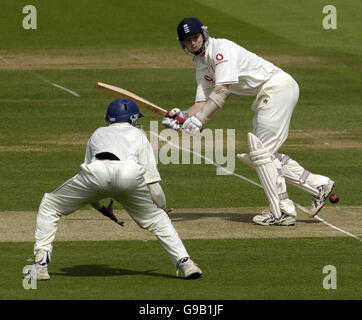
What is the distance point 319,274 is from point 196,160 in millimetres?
7168

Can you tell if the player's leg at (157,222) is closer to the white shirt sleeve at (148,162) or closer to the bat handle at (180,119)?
the white shirt sleeve at (148,162)

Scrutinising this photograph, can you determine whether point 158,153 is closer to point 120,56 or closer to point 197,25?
point 197,25

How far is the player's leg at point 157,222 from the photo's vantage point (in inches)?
364

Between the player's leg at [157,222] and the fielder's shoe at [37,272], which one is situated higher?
the player's leg at [157,222]

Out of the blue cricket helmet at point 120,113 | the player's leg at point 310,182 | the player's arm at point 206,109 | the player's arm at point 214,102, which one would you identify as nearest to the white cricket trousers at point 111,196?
the blue cricket helmet at point 120,113

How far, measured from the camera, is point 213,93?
11.9 metres

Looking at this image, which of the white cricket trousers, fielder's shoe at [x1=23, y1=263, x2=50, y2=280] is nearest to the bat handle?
the white cricket trousers

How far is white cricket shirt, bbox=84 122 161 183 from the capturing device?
929 centimetres

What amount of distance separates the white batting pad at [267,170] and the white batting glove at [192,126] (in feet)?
2.23

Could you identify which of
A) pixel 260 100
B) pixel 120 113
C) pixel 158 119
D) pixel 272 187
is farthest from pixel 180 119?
pixel 158 119

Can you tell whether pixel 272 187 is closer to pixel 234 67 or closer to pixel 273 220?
pixel 273 220

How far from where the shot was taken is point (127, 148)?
933 cm

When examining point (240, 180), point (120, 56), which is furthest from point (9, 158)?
point (120, 56)

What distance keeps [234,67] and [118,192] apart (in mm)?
3091
